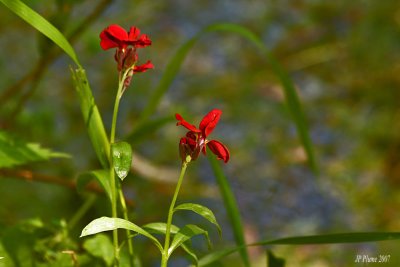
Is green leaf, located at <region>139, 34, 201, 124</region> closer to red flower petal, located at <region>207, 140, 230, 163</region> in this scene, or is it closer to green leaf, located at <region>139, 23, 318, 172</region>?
green leaf, located at <region>139, 23, 318, 172</region>

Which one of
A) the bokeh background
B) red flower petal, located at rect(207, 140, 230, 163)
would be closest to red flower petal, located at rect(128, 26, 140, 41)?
red flower petal, located at rect(207, 140, 230, 163)

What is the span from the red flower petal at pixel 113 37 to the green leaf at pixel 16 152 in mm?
204

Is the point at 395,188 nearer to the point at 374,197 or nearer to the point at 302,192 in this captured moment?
the point at 374,197

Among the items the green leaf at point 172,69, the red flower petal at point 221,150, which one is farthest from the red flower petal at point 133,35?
the green leaf at point 172,69

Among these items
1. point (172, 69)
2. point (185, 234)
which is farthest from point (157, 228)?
point (172, 69)

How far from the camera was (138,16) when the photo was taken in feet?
7.89

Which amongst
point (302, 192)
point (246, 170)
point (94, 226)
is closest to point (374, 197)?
point (302, 192)

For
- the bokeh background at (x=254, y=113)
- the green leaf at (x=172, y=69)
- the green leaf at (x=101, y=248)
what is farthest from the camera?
the bokeh background at (x=254, y=113)

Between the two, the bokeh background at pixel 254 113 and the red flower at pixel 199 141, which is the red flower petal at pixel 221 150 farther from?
the bokeh background at pixel 254 113

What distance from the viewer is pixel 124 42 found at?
0.59 metres

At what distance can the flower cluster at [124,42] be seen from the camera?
58 centimetres

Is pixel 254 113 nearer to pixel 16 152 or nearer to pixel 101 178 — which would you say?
pixel 16 152

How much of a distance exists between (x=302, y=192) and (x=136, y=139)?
1.05m

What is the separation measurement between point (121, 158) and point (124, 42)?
0.35 ft
